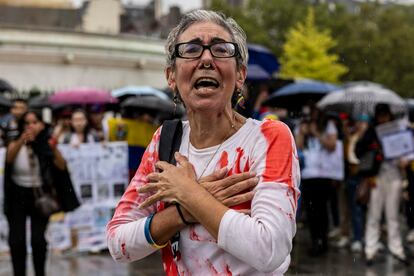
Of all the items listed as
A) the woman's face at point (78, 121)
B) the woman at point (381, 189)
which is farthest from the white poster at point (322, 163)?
the woman's face at point (78, 121)

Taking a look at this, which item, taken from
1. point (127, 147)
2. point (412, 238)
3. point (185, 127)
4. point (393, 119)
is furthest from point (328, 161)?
point (185, 127)

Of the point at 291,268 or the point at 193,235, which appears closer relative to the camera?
the point at 193,235

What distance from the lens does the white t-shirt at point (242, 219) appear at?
2.11m

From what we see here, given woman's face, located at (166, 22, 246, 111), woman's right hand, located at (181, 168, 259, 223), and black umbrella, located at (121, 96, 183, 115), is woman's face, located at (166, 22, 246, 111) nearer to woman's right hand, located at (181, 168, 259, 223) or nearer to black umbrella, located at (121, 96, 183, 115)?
woman's right hand, located at (181, 168, 259, 223)

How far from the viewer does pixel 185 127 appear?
8.28 feet

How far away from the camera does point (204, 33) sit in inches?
91.4

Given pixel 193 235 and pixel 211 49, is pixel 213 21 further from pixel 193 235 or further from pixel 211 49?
pixel 193 235

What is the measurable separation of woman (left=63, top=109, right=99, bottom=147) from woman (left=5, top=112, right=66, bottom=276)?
8.67 ft

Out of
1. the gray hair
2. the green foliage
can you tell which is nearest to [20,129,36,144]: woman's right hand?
the gray hair

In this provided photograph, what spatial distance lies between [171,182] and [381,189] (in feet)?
24.1

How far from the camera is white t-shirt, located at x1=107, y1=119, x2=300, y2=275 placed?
2.11 meters

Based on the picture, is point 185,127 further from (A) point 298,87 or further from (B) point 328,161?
(A) point 298,87

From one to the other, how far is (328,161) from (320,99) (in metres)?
2.59

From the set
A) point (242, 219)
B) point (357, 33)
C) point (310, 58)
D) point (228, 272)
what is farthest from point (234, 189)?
point (357, 33)
